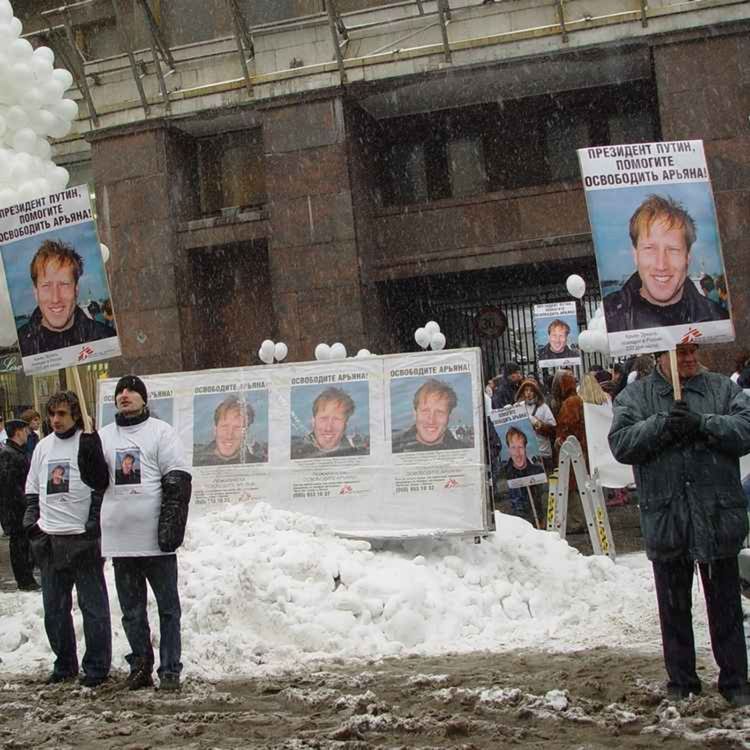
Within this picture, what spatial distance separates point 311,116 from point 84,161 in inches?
221

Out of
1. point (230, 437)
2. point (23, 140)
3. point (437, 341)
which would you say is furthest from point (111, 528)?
point (437, 341)

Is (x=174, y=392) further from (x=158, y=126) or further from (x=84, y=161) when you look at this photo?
(x=84, y=161)

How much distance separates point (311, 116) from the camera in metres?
20.0

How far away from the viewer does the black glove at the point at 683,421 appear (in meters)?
5.14

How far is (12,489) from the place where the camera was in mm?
11039

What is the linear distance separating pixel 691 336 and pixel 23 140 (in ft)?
29.5

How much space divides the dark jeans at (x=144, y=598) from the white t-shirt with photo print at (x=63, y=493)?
39 cm

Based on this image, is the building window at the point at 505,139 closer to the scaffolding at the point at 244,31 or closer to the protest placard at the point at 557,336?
the scaffolding at the point at 244,31

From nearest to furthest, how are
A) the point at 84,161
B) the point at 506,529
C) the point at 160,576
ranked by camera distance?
the point at 160,576, the point at 506,529, the point at 84,161

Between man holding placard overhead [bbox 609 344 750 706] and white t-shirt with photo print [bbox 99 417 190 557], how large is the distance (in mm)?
2604

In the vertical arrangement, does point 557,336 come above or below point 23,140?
below

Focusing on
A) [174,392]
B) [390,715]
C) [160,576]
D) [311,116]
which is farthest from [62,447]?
[311,116]

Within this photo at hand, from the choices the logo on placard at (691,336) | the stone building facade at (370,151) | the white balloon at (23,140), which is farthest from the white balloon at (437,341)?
the logo on placard at (691,336)

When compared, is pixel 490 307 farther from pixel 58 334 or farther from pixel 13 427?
pixel 58 334
